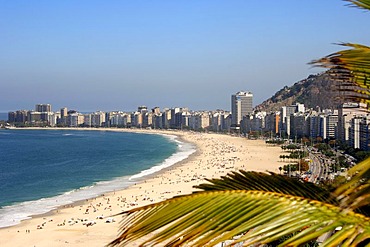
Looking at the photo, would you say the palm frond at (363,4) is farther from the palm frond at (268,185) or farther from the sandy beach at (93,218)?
the sandy beach at (93,218)

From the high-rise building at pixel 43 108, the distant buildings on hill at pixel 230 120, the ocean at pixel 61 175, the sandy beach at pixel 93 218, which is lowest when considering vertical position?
the ocean at pixel 61 175

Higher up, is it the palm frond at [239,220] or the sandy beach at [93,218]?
the palm frond at [239,220]

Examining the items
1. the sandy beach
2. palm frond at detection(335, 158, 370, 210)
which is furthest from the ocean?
palm frond at detection(335, 158, 370, 210)

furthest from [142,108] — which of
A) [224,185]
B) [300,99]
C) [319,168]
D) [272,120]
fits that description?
[224,185]

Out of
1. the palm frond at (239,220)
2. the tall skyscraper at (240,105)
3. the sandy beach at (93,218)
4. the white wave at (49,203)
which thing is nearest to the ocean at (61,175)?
the white wave at (49,203)

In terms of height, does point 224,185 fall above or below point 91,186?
above

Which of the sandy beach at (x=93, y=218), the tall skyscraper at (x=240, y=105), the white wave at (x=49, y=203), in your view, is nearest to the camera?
the sandy beach at (x=93, y=218)

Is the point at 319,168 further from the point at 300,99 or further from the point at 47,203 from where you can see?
the point at 300,99

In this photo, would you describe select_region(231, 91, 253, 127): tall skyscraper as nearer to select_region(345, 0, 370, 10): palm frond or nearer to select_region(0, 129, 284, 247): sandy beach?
select_region(0, 129, 284, 247): sandy beach
